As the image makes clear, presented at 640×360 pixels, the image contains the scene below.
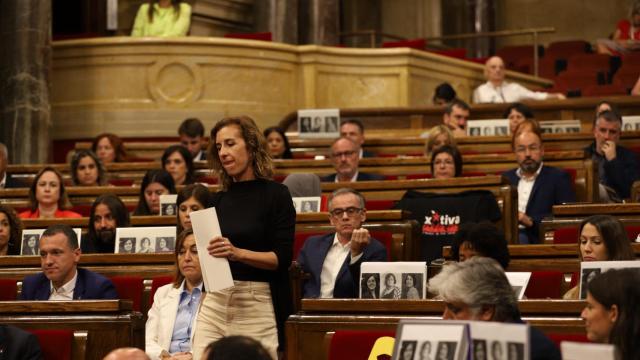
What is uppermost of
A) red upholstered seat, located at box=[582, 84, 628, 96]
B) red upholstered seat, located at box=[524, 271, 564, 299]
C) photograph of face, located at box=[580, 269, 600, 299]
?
red upholstered seat, located at box=[582, 84, 628, 96]

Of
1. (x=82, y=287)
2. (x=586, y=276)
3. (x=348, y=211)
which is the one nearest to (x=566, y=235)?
(x=348, y=211)

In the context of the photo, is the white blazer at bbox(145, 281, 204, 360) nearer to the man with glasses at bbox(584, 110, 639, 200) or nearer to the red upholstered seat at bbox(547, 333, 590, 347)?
the red upholstered seat at bbox(547, 333, 590, 347)

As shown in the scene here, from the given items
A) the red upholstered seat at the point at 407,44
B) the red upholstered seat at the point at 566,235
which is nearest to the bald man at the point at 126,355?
the red upholstered seat at the point at 566,235

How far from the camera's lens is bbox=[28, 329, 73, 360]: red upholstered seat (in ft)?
16.3

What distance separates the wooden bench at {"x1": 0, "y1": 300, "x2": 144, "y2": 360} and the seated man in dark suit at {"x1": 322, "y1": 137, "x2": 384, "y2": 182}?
3468mm

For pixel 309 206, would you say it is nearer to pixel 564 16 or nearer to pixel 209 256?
pixel 209 256

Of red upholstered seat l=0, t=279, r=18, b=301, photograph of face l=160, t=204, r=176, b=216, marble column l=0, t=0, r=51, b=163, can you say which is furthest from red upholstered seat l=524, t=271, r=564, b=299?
marble column l=0, t=0, r=51, b=163

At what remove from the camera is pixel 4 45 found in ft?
38.2

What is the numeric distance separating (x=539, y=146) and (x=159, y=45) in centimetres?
550

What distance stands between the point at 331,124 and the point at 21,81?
9.70 feet

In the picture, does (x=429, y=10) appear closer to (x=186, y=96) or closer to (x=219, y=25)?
(x=219, y=25)

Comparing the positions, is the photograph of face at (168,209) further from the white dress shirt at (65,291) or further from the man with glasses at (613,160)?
the man with glasses at (613,160)

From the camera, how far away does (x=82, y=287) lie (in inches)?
229

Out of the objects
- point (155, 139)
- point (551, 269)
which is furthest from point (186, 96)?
point (551, 269)
